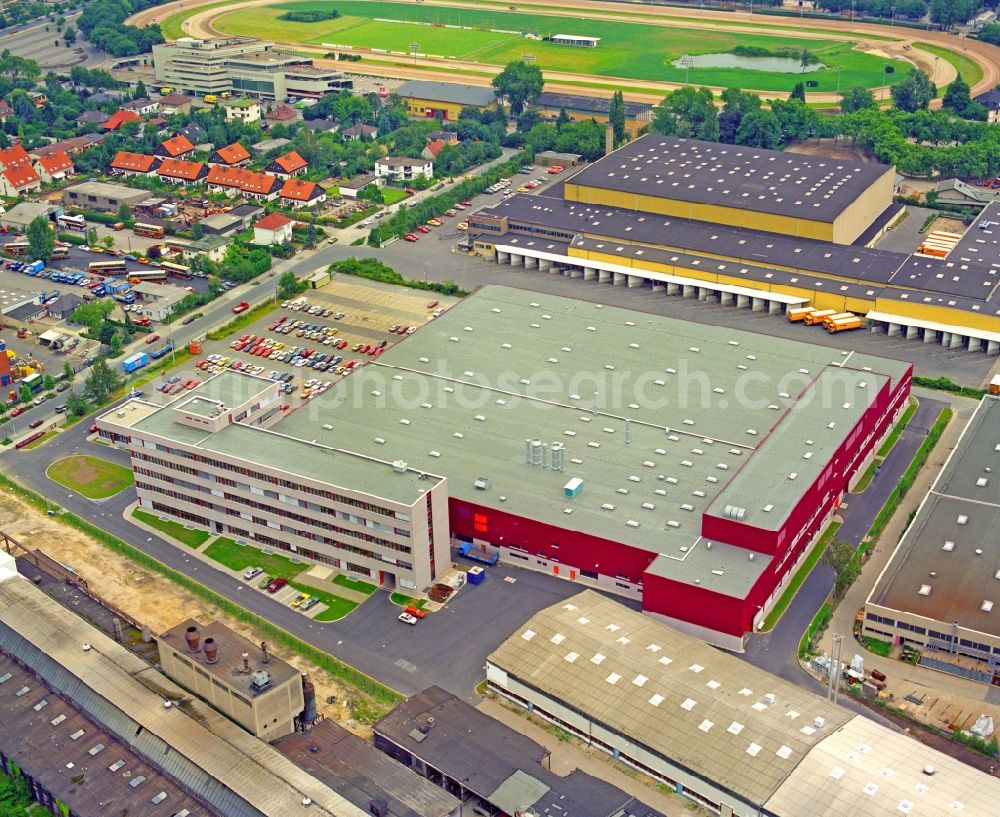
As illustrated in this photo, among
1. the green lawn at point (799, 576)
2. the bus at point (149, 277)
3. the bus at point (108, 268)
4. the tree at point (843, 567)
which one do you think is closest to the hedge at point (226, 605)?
the green lawn at point (799, 576)

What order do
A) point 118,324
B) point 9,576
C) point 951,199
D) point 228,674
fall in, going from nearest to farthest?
1. point 228,674
2. point 9,576
3. point 118,324
4. point 951,199

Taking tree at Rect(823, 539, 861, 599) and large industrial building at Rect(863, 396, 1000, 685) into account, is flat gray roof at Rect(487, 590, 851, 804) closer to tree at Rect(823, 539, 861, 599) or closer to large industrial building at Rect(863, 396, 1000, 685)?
large industrial building at Rect(863, 396, 1000, 685)

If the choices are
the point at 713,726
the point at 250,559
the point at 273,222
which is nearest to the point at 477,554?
the point at 250,559

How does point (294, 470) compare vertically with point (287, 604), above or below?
above

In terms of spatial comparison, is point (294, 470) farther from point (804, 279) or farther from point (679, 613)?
point (804, 279)

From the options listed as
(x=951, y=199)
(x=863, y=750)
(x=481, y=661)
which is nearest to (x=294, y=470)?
(x=481, y=661)

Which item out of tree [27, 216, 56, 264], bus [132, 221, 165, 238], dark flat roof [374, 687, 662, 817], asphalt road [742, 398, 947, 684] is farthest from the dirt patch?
bus [132, 221, 165, 238]

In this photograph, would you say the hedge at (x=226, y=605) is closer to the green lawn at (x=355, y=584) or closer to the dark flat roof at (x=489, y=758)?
the dark flat roof at (x=489, y=758)
